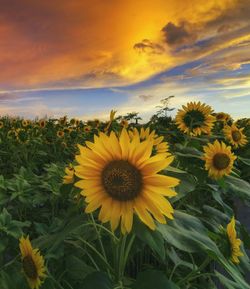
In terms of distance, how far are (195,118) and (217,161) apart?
0.96m

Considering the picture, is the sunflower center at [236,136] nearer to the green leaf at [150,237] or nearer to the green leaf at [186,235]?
the green leaf at [186,235]

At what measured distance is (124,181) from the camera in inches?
63.0

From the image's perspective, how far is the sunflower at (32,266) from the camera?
1905 millimetres

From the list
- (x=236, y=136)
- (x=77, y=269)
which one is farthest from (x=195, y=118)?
(x=77, y=269)

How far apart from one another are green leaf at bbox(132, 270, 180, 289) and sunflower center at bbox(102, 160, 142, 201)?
0.27m

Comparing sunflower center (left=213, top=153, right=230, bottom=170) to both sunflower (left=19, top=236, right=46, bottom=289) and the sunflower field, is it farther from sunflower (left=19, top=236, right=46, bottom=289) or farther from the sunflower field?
sunflower (left=19, top=236, right=46, bottom=289)

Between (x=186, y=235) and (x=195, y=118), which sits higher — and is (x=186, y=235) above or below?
below

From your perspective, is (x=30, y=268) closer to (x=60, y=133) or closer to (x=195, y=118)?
(x=195, y=118)

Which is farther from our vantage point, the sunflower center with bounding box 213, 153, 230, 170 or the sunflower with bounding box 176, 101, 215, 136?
the sunflower with bounding box 176, 101, 215, 136

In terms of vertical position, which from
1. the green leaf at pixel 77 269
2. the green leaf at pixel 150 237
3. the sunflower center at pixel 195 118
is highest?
the sunflower center at pixel 195 118

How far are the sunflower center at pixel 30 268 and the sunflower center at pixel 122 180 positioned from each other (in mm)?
517

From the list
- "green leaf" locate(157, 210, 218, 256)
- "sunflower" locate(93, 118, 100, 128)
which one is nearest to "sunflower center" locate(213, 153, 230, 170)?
"green leaf" locate(157, 210, 218, 256)

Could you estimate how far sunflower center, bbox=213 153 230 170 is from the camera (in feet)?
8.45

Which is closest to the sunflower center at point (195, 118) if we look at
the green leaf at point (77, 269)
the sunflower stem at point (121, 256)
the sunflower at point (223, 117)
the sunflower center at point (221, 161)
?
the sunflower center at point (221, 161)
